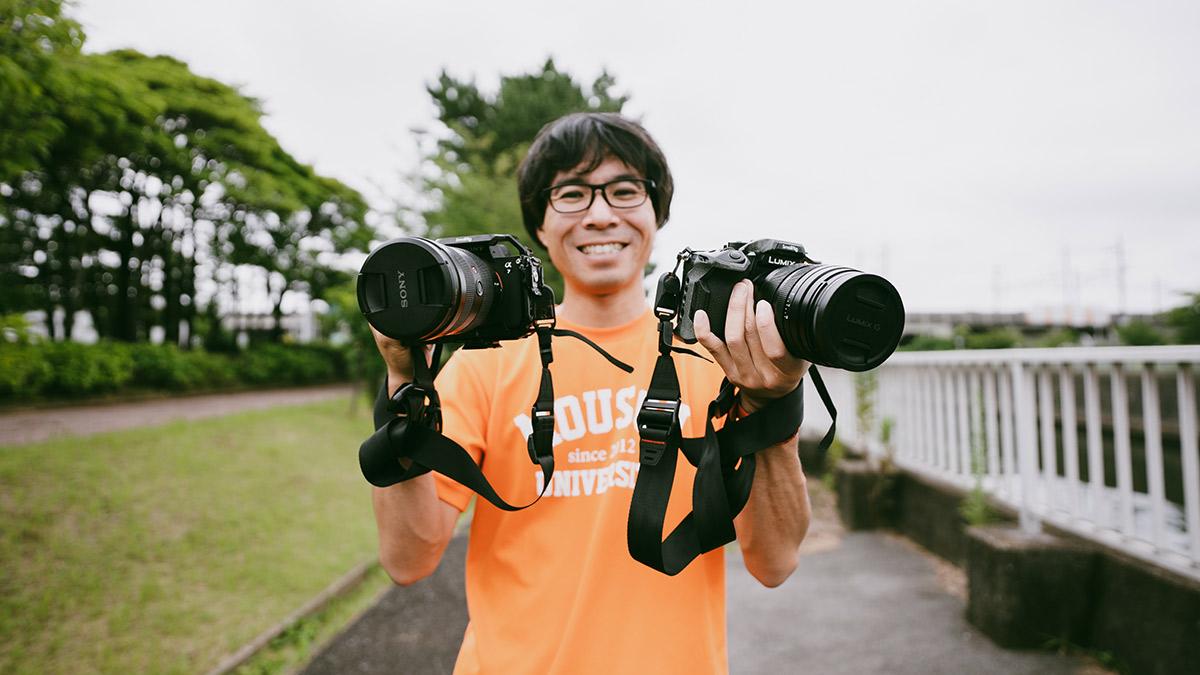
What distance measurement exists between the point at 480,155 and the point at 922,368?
6.82 metres

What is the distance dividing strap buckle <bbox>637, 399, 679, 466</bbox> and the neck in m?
0.41

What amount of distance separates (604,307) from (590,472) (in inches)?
16.6

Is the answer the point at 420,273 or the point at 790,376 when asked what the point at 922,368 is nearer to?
the point at 790,376

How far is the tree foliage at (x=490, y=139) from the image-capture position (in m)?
7.91

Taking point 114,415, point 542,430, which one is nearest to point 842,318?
point 542,430

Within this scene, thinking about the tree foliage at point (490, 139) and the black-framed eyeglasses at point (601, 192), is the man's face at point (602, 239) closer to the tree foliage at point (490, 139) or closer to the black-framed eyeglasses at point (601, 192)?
the black-framed eyeglasses at point (601, 192)

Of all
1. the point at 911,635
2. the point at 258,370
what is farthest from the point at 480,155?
the point at 258,370

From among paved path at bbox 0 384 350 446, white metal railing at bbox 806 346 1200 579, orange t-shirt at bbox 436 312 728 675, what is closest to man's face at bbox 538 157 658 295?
orange t-shirt at bbox 436 312 728 675

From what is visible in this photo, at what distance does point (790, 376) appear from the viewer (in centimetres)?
114

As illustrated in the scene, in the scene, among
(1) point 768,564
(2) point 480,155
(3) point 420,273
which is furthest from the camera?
(2) point 480,155

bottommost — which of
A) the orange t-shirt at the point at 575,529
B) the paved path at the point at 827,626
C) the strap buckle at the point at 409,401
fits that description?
the paved path at the point at 827,626

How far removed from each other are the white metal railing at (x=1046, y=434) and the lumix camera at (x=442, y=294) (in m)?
2.52

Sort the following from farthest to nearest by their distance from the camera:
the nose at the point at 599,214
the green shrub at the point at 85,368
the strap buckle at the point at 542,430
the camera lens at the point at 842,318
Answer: the green shrub at the point at 85,368 → the nose at the point at 599,214 → the strap buckle at the point at 542,430 → the camera lens at the point at 842,318

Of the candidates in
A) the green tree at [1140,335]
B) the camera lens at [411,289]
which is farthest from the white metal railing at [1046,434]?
the green tree at [1140,335]
